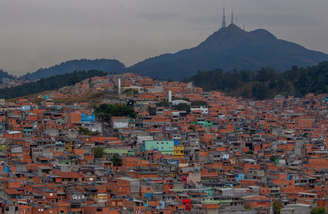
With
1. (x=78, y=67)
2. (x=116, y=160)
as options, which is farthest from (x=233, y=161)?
(x=78, y=67)

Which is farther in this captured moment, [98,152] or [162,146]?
[162,146]

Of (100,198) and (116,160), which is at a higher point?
(116,160)

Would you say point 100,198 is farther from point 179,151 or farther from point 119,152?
point 179,151

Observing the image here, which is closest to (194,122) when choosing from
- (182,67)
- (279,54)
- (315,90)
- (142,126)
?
(142,126)

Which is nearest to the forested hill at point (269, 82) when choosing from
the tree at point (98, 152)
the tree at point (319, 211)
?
the tree at point (98, 152)

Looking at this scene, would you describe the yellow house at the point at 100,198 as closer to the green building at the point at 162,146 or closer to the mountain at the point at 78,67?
the green building at the point at 162,146
